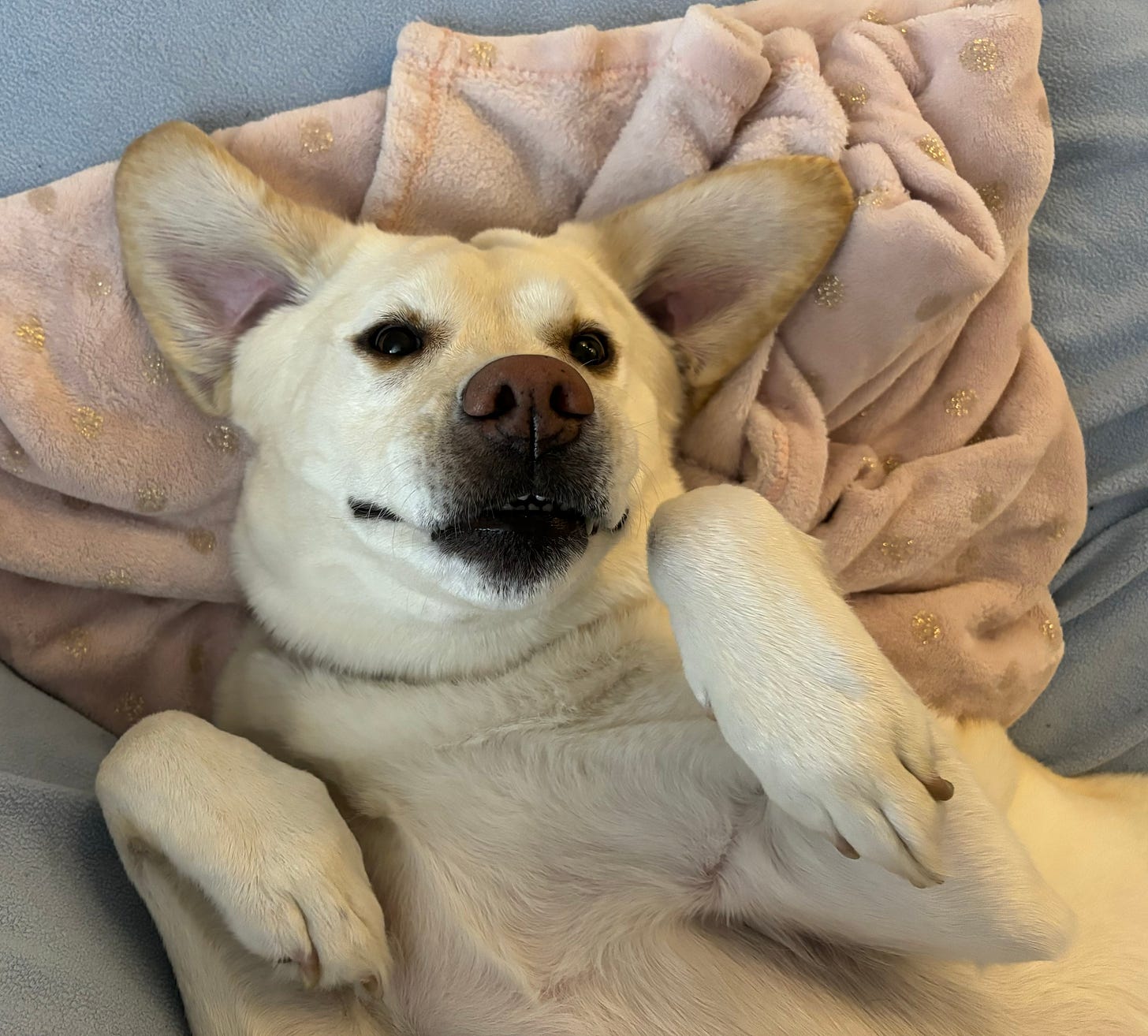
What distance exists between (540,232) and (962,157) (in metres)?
0.83

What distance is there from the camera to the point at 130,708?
177cm

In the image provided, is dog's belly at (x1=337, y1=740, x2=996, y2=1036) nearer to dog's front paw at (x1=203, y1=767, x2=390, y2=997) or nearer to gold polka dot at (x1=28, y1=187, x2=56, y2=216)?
dog's front paw at (x1=203, y1=767, x2=390, y2=997)

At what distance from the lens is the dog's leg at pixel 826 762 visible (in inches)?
40.3

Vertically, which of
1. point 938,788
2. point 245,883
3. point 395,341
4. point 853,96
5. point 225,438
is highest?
point 853,96

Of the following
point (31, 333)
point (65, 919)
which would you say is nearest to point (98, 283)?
point (31, 333)

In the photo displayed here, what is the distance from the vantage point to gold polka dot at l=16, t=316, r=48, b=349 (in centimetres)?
157

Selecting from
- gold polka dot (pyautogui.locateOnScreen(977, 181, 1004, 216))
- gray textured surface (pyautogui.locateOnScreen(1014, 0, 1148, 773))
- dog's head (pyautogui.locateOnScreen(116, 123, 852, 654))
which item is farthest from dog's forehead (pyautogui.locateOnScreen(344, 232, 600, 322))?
gray textured surface (pyautogui.locateOnScreen(1014, 0, 1148, 773))

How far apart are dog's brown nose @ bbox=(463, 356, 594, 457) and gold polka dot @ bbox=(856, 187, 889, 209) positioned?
80 centimetres

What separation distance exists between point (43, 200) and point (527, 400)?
3.54ft

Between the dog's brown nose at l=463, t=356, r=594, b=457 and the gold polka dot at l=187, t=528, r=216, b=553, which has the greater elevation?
the dog's brown nose at l=463, t=356, r=594, b=457

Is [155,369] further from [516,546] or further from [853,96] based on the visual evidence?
[853,96]

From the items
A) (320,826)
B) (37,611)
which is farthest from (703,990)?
(37,611)

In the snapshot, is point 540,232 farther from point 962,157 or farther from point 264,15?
point 962,157

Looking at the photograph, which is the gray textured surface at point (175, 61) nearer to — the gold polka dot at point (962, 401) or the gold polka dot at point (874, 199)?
the gold polka dot at point (874, 199)
